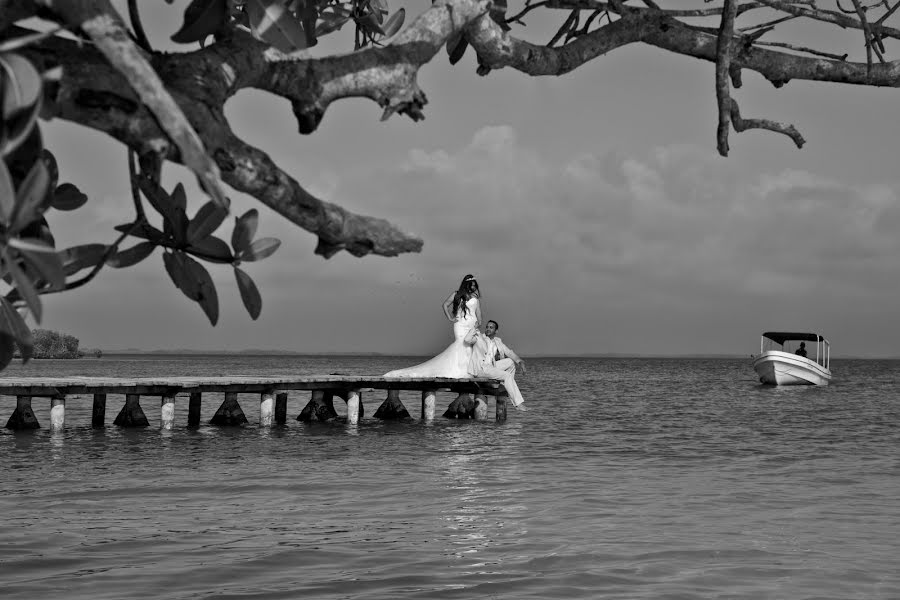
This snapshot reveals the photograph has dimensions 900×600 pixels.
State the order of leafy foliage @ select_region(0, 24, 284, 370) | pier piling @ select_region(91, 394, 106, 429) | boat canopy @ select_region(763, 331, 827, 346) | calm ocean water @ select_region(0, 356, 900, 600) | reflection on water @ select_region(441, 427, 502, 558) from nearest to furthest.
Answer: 1. leafy foliage @ select_region(0, 24, 284, 370)
2. calm ocean water @ select_region(0, 356, 900, 600)
3. reflection on water @ select_region(441, 427, 502, 558)
4. pier piling @ select_region(91, 394, 106, 429)
5. boat canopy @ select_region(763, 331, 827, 346)

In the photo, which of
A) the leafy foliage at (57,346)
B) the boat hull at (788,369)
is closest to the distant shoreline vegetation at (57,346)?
the leafy foliage at (57,346)

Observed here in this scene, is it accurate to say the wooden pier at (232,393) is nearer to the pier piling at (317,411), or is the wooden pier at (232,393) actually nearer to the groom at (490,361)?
the pier piling at (317,411)

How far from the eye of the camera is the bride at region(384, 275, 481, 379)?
19375 millimetres

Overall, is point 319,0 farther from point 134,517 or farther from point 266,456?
point 266,456

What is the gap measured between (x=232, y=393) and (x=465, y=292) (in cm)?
755

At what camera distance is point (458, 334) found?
20.7 metres

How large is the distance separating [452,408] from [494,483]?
1054 cm

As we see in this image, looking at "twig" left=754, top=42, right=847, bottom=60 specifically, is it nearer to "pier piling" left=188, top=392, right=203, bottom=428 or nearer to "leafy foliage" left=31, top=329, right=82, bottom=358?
"pier piling" left=188, top=392, right=203, bottom=428

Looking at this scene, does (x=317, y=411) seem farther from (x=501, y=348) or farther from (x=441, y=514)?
(x=441, y=514)

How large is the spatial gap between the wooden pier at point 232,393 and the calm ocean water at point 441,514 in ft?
2.18

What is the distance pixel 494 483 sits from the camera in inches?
604

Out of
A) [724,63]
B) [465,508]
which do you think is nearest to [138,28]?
[724,63]

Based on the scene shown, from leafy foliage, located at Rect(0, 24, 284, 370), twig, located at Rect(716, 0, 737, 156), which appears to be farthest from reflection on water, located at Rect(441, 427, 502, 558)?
leafy foliage, located at Rect(0, 24, 284, 370)

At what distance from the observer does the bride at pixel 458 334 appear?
19.4 m
